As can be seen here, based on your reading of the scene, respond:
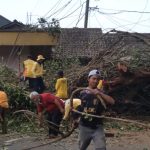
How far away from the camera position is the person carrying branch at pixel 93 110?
846 cm

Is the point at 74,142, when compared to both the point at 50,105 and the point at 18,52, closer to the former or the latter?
the point at 50,105

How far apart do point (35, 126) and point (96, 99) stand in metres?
6.60

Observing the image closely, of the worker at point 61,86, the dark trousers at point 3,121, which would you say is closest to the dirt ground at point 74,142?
the dark trousers at point 3,121

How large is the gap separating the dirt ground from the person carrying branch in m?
2.96

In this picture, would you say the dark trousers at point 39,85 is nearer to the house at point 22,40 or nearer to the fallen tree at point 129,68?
the fallen tree at point 129,68

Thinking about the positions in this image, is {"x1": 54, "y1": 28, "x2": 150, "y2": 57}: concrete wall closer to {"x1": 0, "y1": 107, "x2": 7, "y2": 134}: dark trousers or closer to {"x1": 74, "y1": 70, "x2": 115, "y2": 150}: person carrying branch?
{"x1": 0, "y1": 107, "x2": 7, "y2": 134}: dark trousers

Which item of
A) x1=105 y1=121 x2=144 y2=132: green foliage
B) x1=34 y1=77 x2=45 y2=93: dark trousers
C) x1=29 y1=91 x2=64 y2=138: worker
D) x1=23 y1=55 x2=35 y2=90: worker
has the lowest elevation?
x1=105 y1=121 x2=144 y2=132: green foliage

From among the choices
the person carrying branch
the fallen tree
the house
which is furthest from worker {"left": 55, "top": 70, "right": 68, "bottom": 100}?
→ the house

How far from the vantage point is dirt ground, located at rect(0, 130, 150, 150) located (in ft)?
38.8

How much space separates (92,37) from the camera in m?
Answer: 25.6

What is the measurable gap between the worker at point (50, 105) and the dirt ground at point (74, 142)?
1.52 ft

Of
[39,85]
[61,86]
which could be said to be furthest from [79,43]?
[61,86]

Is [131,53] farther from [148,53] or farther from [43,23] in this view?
[43,23]

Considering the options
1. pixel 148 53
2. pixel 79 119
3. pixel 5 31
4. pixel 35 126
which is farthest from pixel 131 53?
pixel 5 31
